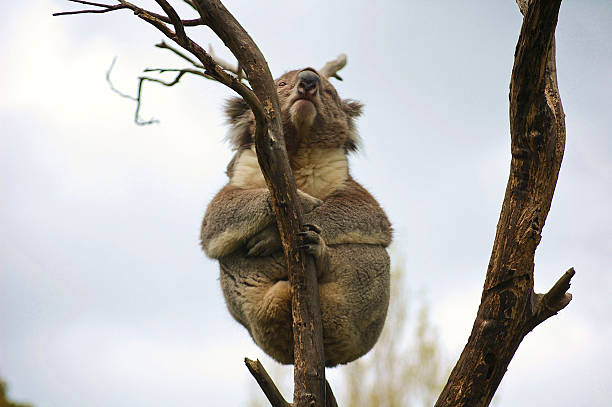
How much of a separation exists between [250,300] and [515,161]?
157 centimetres

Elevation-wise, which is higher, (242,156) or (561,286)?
(242,156)

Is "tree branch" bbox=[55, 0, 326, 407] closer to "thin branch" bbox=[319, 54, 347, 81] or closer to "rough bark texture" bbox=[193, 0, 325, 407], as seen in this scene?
"rough bark texture" bbox=[193, 0, 325, 407]

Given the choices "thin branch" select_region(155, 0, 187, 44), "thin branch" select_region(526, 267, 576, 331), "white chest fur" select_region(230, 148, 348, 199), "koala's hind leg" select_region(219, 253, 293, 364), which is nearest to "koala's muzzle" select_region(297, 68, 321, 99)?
"white chest fur" select_region(230, 148, 348, 199)

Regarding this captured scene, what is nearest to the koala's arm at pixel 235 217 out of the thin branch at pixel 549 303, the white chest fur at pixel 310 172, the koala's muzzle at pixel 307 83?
the white chest fur at pixel 310 172

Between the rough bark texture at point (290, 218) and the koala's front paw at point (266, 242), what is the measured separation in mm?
397

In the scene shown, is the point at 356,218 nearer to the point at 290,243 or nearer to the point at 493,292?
the point at 290,243

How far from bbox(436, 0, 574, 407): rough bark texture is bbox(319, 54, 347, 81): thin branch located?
2.18 m

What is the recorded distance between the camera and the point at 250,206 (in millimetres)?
3242

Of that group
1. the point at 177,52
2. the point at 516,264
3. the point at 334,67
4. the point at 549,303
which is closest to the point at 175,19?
the point at 177,52

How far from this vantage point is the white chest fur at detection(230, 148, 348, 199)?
3584 millimetres

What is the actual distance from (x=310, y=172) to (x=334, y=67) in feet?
4.46

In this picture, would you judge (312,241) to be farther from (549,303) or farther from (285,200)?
(549,303)

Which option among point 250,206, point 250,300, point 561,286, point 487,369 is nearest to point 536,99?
point 561,286

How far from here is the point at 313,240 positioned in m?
2.88
